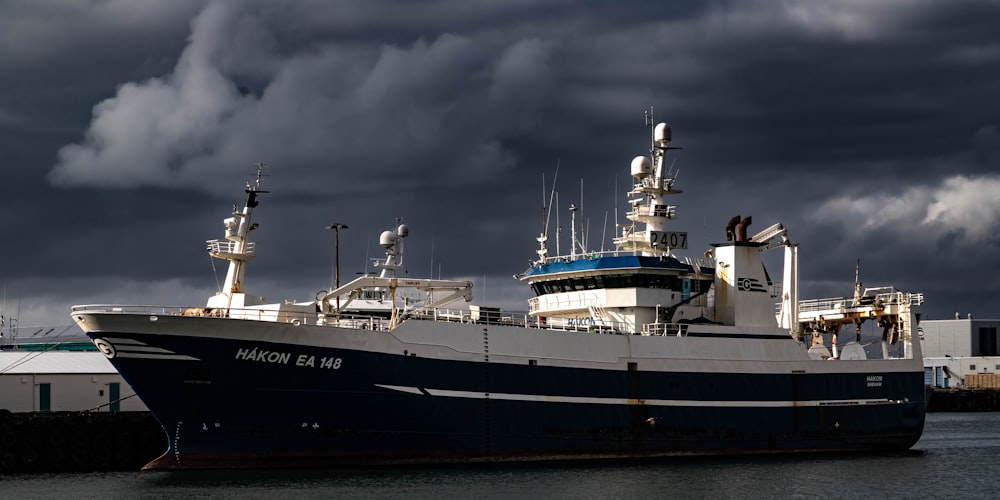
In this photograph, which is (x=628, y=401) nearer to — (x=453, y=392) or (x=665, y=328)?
(x=665, y=328)

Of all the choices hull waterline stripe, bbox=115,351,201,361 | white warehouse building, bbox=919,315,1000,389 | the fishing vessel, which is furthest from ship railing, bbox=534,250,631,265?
white warehouse building, bbox=919,315,1000,389

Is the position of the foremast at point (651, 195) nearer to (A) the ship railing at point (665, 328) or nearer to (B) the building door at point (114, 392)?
(A) the ship railing at point (665, 328)

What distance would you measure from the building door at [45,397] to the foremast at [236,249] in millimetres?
6720

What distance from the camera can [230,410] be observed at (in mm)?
31234

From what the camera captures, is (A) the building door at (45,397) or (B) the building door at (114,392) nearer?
(A) the building door at (45,397)

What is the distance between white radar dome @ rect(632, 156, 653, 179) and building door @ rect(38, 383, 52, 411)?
846 inches

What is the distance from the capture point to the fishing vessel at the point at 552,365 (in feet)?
103

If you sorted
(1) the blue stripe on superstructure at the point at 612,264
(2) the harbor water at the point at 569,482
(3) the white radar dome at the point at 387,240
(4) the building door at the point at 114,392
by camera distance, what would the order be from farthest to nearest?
(3) the white radar dome at the point at 387,240 → (4) the building door at the point at 114,392 → (1) the blue stripe on superstructure at the point at 612,264 → (2) the harbor water at the point at 569,482

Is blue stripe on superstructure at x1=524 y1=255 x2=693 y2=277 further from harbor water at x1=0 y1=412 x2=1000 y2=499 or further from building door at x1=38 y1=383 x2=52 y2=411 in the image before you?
building door at x1=38 y1=383 x2=52 y2=411

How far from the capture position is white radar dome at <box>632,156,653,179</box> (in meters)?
41.7

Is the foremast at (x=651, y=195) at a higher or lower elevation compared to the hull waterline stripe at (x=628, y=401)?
higher

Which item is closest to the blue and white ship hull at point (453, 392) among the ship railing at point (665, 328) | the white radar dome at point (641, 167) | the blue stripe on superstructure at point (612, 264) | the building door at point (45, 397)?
the ship railing at point (665, 328)

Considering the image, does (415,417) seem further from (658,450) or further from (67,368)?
(67,368)

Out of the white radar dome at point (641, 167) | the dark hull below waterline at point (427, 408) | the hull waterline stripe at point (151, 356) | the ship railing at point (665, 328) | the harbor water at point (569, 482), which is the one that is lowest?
the harbor water at point (569, 482)
